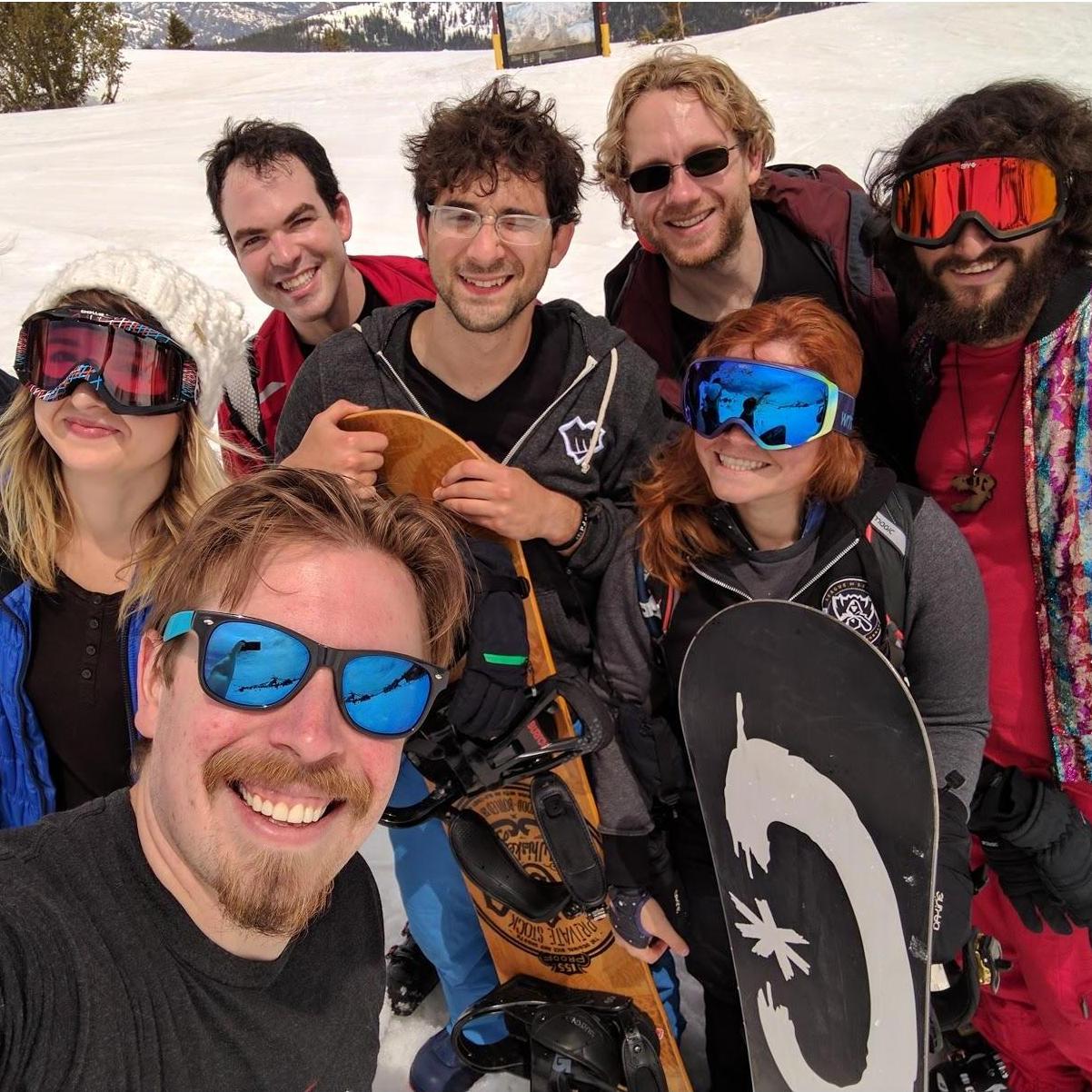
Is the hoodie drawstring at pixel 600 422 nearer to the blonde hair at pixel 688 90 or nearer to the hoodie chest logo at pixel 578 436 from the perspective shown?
the hoodie chest logo at pixel 578 436

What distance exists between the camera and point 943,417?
82.0 inches

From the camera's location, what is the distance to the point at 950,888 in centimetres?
174

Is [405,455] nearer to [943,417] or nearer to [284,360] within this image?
[284,360]

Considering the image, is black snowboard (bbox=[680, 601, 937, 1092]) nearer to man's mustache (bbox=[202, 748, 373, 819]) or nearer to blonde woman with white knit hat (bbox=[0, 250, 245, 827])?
man's mustache (bbox=[202, 748, 373, 819])

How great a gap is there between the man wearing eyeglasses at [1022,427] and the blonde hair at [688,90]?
1.94ft

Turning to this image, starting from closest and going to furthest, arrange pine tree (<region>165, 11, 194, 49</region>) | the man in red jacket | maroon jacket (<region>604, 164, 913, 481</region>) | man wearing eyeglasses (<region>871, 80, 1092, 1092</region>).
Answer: man wearing eyeglasses (<region>871, 80, 1092, 1092</region>)
maroon jacket (<region>604, 164, 913, 481</region>)
the man in red jacket
pine tree (<region>165, 11, 194, 49</region>)

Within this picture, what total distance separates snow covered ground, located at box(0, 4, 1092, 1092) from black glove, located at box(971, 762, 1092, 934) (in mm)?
6149

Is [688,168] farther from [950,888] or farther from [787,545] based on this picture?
[950,888]

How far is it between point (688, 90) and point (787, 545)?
4.95 ft

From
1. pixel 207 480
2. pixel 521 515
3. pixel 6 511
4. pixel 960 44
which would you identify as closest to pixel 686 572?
pixel 521 515

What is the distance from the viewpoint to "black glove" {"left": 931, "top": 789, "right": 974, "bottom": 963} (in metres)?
1.73

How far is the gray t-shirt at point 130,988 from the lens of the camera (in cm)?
104

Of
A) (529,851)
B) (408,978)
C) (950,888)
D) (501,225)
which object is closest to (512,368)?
(501,225)

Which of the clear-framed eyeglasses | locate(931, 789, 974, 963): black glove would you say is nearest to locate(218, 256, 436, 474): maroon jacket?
the clear-framed eyeglasses
